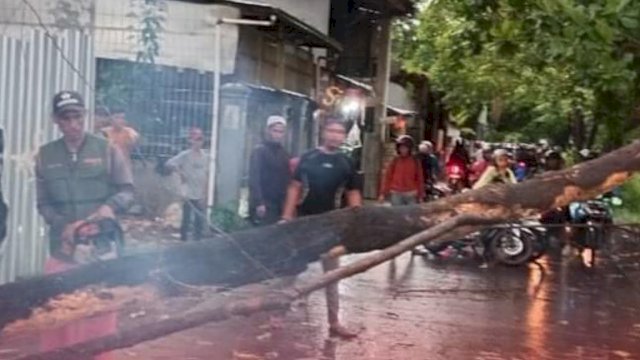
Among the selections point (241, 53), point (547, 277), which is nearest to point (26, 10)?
point (241, 53)

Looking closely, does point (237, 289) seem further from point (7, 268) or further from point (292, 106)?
point (292, 106)

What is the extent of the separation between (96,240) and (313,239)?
1.94 metres

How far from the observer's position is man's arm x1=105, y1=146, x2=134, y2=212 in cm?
586

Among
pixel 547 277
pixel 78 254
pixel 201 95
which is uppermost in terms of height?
pixel 201 95

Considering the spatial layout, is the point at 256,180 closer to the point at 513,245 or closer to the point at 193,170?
the point at 193,170

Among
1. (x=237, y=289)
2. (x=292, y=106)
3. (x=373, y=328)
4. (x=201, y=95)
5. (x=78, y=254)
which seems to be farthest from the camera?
(x=292, y=106)

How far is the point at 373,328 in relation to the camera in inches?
378

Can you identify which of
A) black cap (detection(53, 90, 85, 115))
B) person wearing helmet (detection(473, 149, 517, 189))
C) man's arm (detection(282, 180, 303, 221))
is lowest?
man's arm (detection(282, 180, 303, 221))

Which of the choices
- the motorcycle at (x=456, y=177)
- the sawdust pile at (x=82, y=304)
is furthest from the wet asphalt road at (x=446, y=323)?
the motorcycle at (x=456, y=177)

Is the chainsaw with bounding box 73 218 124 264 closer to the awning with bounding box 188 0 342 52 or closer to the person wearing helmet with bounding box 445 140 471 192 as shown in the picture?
the awning with bounding box 188 0 342 52

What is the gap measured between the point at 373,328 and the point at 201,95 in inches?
193

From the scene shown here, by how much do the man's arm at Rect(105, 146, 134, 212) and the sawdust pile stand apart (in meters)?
1.75

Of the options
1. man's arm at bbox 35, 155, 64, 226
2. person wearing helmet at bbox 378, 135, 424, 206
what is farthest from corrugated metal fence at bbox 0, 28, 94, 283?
person wearing helmet at bbox 378, 135, 424, 206

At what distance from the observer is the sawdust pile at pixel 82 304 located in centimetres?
377
